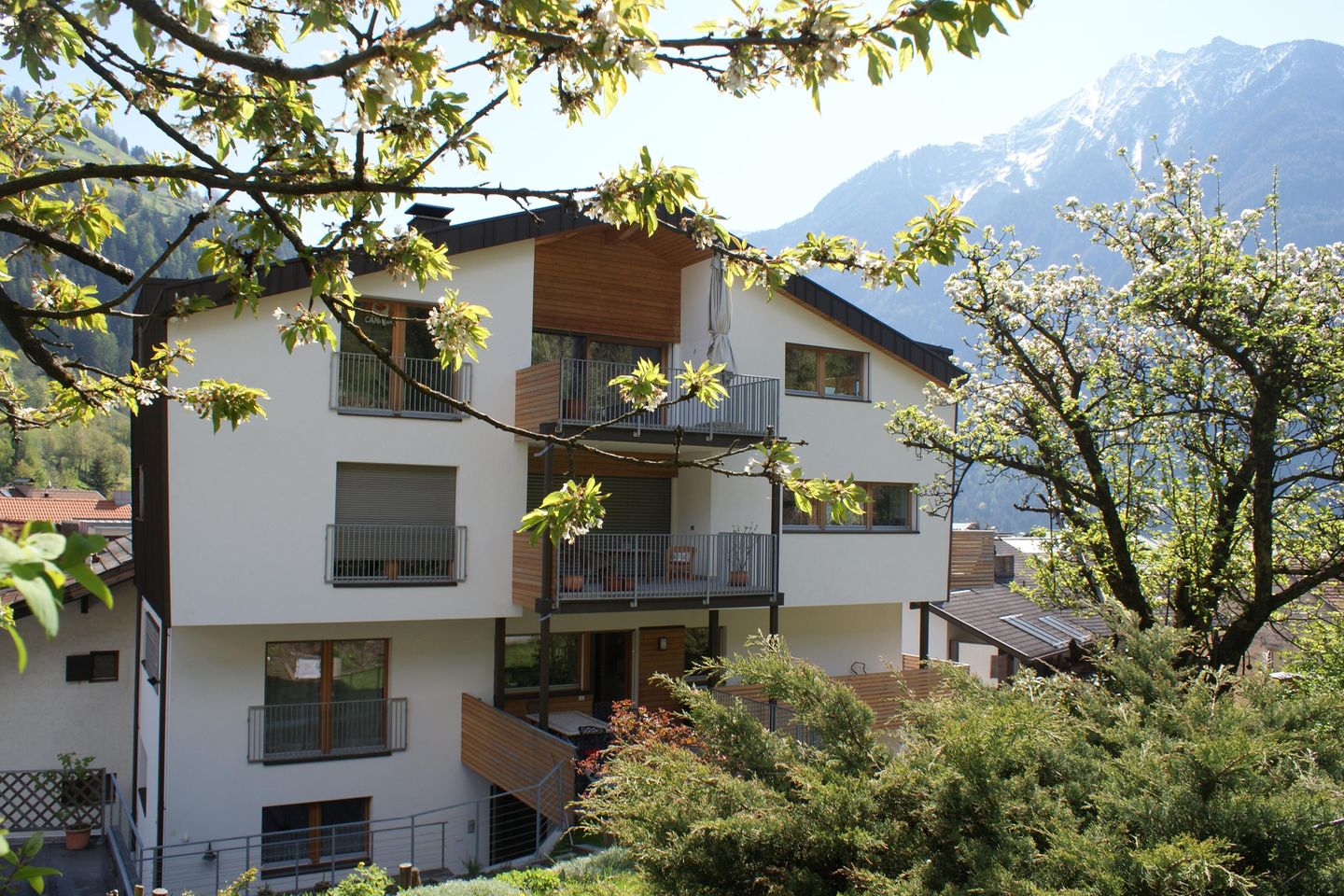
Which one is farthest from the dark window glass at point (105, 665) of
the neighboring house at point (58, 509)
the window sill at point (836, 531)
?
the window sill at point (836, 531)

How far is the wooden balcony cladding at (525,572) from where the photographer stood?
16.3 metres

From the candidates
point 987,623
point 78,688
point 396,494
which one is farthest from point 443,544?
point 987,623

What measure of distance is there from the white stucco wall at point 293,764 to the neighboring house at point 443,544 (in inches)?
1.4

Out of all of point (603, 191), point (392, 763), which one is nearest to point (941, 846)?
point (603, 191)

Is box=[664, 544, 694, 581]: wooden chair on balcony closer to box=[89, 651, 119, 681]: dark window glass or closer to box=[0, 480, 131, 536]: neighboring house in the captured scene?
box=[89, 651, 119, 681]: dark window glass

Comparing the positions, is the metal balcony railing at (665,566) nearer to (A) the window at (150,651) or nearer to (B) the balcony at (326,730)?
(B) the balcony at (326,730)

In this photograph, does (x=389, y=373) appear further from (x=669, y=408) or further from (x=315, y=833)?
(x=315, y=833)

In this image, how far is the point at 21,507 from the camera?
39.0 metres

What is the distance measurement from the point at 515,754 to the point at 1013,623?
66.9ft

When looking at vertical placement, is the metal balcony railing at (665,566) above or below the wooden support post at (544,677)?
above

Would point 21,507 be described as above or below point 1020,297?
below

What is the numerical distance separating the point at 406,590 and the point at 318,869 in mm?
4201

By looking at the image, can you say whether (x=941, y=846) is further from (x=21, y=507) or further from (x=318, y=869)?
(x=21, y=507)

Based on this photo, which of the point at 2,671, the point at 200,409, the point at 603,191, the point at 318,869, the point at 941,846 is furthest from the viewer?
the point at 2,671
